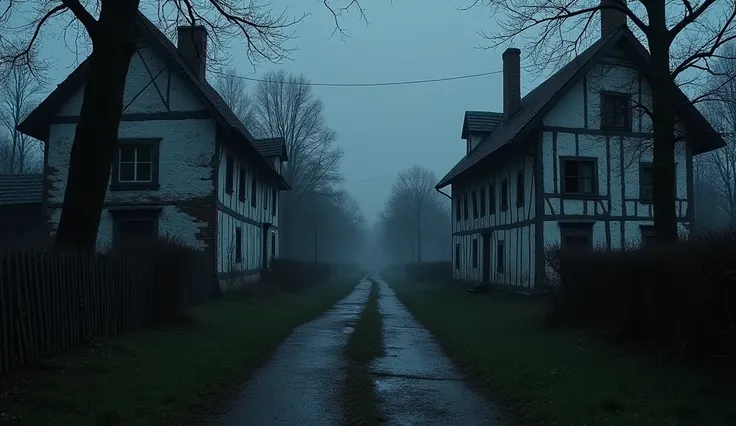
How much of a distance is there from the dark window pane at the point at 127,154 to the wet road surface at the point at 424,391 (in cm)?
1375

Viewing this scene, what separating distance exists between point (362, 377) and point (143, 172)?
1688 centimetres

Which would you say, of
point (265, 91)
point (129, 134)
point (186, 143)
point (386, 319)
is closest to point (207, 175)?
point (186, 143)

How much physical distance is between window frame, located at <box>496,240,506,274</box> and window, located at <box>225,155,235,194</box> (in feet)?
37.3

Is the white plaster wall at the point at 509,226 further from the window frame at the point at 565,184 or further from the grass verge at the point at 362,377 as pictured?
the grass verge at the point at 362,377

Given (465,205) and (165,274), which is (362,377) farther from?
(465,205)

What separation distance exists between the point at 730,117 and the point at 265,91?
38313 millimetres

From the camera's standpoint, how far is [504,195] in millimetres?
28953

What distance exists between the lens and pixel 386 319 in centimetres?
2198

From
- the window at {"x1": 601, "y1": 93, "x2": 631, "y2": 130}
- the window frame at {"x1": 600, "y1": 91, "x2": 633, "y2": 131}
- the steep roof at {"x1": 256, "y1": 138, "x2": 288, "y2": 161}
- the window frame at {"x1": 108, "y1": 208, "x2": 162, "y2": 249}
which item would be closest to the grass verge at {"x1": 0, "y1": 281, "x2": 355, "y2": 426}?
the window frame at {"x1": 108, "y1": 208, "x2": 162, "y2": 249}

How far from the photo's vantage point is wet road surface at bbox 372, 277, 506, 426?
7.89 meters

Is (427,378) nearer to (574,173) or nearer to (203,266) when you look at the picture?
(203,266)

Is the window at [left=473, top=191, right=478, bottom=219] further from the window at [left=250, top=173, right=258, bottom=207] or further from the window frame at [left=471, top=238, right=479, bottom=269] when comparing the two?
the window at [left=250, top=173, right=258, bottom=207]

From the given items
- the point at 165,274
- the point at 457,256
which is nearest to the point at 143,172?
the point at 165,274

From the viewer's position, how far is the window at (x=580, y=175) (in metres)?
25.2
